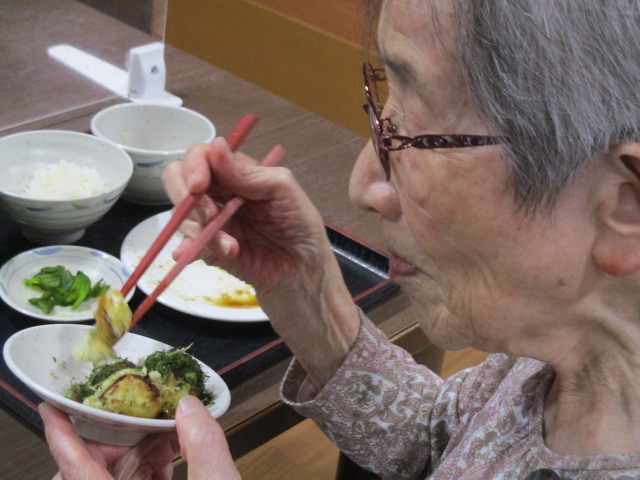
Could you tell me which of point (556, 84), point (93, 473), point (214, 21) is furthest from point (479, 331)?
point (214, 21)

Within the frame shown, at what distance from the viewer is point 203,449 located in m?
0.99

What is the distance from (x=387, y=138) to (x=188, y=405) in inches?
15.2

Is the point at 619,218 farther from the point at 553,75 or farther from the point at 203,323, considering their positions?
the point at 203,323

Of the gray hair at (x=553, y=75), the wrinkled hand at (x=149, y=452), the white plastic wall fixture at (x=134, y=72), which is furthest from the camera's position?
the white plastic wall fixture at (x=134, y=72)

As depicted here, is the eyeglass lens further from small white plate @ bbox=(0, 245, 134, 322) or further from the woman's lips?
small white plate @ bbox=(0, 245, 134, 322)

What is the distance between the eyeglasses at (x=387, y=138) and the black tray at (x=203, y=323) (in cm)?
46

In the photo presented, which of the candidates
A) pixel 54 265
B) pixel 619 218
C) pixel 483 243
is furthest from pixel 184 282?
pixel 619 218

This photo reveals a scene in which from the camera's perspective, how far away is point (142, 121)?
6.28 ft

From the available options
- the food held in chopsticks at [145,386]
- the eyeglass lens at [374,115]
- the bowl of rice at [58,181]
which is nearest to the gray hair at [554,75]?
the eyeglass lens at [374,115]

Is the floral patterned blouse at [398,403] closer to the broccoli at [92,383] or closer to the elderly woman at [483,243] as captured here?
the elderly woman at [483,243]

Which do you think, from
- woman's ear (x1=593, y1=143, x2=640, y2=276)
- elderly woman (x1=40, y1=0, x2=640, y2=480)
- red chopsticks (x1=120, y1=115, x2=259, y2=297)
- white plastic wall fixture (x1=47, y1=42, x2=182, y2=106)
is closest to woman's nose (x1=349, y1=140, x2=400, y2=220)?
elderly woman (x1=40, y1=0, x2=640, y2=480)

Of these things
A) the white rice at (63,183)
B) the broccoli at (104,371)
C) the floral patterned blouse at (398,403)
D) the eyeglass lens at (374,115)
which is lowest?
the floral patterned blouse at (398,403)

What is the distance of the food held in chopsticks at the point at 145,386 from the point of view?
3.52ft

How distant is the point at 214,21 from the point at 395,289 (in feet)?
9.46
